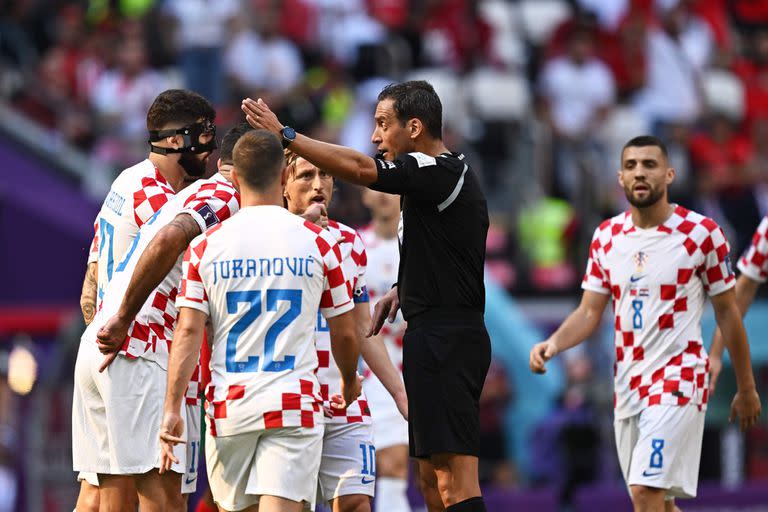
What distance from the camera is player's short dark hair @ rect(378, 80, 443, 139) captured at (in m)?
8.30

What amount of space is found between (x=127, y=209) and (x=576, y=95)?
12.8m

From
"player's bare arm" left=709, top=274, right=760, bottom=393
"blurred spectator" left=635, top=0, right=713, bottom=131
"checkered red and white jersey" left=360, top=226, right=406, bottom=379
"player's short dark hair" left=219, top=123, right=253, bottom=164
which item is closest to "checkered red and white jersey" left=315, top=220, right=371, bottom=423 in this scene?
"player's short dark hair" left=219, top=123, right=253, bottom=164

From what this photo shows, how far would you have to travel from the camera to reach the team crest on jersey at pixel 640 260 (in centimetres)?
988

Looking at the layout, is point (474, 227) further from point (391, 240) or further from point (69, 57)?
point (69, 57)

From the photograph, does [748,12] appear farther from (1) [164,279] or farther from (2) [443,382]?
(1) [164,279]

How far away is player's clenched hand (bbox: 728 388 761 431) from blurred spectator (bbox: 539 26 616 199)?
9295mm

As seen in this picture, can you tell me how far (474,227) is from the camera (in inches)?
327

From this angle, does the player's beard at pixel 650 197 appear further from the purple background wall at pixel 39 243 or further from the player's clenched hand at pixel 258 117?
the purple background wall at pixel 39 243

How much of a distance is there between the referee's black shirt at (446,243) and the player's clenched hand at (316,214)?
543 millimetres

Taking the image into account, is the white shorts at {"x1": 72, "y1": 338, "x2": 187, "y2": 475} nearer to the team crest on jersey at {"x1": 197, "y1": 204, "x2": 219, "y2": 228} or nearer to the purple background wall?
the team crest on jersey at {"x1": 197, "y1": 204, "x2": 219, "y2": 228}

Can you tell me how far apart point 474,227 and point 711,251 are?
2.21 metres

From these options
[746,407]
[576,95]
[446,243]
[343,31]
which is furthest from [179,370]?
[576,95]

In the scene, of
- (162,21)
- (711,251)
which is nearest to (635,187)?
(711,251)

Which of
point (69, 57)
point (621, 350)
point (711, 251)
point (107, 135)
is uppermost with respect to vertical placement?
point (69, 57)
